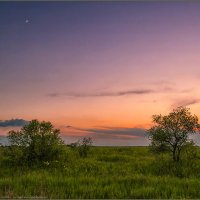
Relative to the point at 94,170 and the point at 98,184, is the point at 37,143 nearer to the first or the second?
the point at 94,170

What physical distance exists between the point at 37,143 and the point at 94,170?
5394 mm

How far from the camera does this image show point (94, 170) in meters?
26.0

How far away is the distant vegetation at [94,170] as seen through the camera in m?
17.8

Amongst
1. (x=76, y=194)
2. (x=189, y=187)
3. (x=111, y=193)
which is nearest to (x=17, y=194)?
(x=76, y=194)

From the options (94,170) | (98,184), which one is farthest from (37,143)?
(98,184)

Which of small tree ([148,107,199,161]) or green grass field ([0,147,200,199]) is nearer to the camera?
green grass field ([0,147,200,199])

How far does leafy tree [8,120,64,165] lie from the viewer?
1129 inches

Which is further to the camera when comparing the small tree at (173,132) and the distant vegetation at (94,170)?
the small tree at (173,132)

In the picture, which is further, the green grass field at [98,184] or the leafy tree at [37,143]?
the leafy tree at [37,143]

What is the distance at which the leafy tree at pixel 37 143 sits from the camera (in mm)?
28688

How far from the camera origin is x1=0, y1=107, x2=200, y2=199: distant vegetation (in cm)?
1777

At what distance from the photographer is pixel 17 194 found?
16.9 meters

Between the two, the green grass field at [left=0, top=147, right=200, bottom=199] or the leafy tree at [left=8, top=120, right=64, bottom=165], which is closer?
the green grass field at [left=0, top=147, right=200, bottom=199]

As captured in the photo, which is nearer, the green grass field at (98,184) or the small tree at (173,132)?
the green grass field at (98,184)
